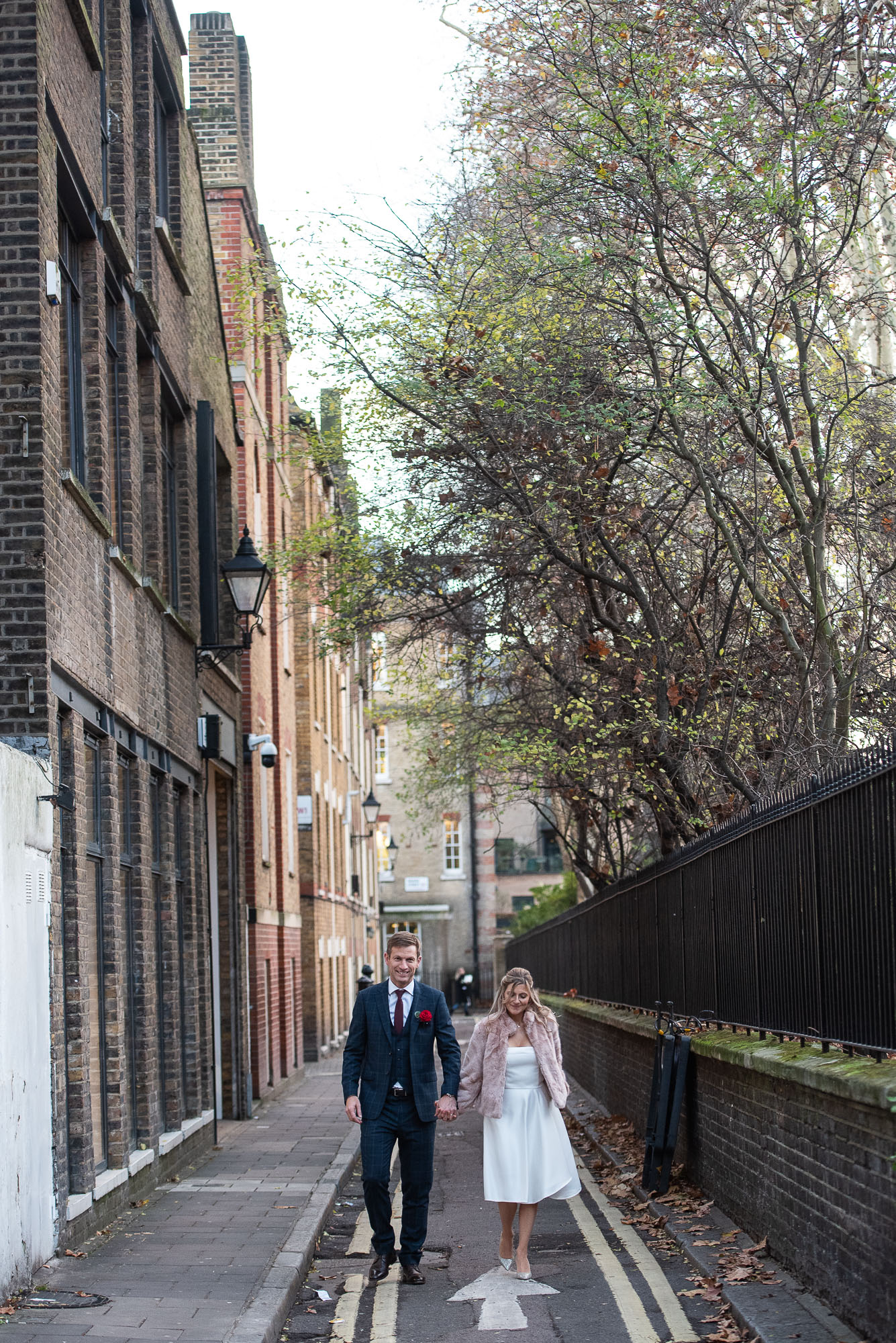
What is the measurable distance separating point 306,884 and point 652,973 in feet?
50.0

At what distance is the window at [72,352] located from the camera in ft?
36.4

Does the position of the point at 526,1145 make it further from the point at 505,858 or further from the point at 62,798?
the point at 505,858

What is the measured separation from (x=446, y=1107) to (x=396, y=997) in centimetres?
71

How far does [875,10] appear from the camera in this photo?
453 inches

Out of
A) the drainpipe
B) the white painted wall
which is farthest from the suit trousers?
the drainpipe

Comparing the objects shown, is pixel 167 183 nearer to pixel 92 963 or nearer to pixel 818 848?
pixel 92 963

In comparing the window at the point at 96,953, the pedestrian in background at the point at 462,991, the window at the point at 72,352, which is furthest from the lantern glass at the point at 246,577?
the pedestrian in background at the point at 462,991

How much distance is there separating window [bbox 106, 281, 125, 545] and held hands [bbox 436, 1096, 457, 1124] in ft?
17.8

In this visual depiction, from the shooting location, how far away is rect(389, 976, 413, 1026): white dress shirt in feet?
29.7

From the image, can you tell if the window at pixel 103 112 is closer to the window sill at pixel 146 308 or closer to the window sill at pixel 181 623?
the window sill at pixel 146 308

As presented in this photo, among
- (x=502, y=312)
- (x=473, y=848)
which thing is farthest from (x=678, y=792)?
(x=473, y=848)

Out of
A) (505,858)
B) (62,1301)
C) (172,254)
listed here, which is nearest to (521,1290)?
(62,1301)

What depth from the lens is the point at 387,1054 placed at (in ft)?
29.5

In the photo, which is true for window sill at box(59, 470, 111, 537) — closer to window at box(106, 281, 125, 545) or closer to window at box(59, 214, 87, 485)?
window at box(59, 214, 87, 485)
